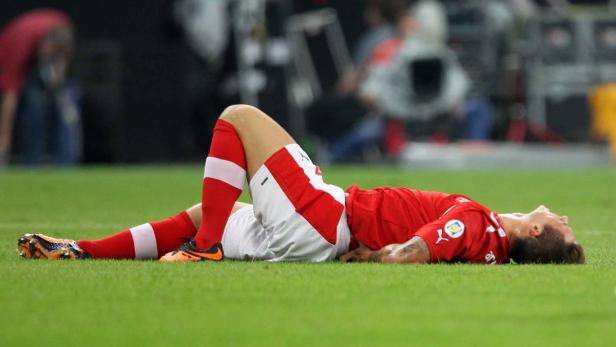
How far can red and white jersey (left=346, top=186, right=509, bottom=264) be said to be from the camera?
23.3 feet

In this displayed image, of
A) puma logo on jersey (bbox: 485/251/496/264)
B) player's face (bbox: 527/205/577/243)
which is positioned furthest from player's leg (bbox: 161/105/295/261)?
player's face (bbox: 527/205/577/243)

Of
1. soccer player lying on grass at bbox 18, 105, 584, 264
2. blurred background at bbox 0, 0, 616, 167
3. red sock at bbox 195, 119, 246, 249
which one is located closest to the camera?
soccer player lying on grass at bbox 18, 105, 584, 264

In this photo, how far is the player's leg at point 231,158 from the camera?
730cm

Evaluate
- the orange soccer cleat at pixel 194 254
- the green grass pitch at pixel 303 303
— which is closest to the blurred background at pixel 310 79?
the green grass pitch at pixel 303 303

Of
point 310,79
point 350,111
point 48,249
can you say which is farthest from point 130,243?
point 310,79

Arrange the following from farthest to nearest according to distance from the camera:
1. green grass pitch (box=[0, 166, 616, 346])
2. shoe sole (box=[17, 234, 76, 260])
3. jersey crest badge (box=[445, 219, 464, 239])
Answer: shoe sole (box=[17, 234, 76, 260]) → jersey crest badge (box=[445, 219, 464, 239]) → green grass pitch (box=[0, 166, 616, 346])

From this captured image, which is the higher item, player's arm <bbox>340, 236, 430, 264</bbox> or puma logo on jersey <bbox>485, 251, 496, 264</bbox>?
player's arm <bbox>340, 236, 430, 264</bbox>

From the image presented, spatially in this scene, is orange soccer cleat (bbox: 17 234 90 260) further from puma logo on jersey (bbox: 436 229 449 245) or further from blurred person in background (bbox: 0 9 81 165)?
blurred person in background (bbox: 0 9 81 165)

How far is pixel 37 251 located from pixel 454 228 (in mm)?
2109

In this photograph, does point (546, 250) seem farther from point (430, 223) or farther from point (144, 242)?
point (144, 242)

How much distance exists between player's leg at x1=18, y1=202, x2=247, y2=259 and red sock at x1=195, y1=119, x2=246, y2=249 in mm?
284

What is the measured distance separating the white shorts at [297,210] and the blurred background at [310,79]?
1477 centimetres

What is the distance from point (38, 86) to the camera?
2122 centimetres

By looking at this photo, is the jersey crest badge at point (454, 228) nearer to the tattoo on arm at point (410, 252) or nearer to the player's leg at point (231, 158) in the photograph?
the tattoo on arm at point (410, 252)
